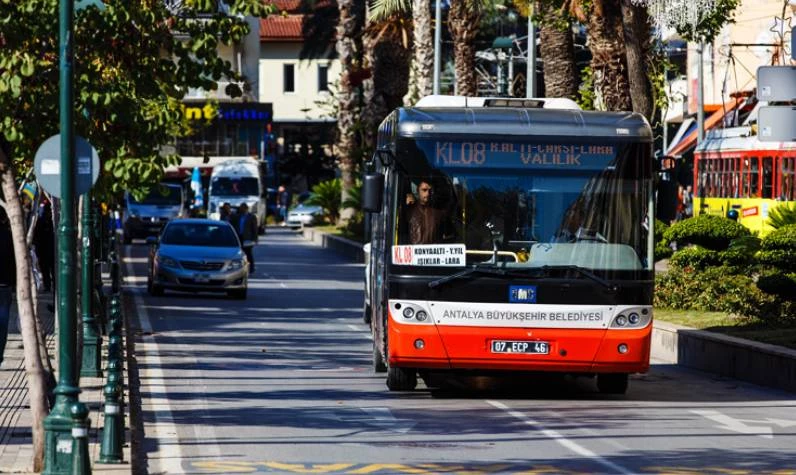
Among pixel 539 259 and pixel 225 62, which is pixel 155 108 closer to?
pixel 225 62

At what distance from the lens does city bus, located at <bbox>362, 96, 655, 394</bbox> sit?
16.7m

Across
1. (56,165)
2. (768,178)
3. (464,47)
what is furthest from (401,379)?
(464,47)

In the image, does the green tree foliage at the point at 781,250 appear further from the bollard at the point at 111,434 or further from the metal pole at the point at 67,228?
the metal pole at the point at 67,228

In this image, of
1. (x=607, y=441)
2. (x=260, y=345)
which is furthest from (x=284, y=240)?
(x=607, y=441)

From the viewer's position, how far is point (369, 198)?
17.0m


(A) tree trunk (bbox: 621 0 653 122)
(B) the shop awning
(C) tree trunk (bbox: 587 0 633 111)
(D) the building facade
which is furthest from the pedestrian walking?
(D) the building facade

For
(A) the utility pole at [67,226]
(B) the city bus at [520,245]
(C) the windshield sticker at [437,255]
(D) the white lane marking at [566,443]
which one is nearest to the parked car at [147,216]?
(B) the city bus at [520,245]

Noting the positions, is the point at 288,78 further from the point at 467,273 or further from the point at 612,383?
the point at 467,273

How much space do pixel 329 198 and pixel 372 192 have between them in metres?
57.0

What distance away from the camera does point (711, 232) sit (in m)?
26.9

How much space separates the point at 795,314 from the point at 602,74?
717cm

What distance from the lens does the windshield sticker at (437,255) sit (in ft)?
54.7

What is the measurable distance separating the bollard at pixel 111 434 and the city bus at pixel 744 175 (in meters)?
29.3

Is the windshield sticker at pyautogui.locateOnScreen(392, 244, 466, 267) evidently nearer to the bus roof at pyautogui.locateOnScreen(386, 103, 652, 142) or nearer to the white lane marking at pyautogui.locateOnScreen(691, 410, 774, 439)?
the bus roof at pyautogui.locateOnScreen(386, 103, 652, 142)
